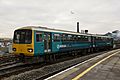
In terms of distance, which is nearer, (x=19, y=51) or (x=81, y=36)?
(x=19, y=51)

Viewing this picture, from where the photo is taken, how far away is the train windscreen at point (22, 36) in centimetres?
1418

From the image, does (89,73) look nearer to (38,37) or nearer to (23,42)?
(38,37)

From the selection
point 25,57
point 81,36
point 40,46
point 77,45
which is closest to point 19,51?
point 25,57

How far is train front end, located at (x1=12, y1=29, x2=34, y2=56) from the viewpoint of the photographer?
1398cm

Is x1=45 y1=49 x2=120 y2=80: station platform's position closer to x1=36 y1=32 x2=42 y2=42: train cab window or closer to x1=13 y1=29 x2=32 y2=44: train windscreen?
x1=36 y1=32 x2=42 y2=42: train cab window

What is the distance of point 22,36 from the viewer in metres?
14.7

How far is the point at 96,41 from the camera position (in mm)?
31109

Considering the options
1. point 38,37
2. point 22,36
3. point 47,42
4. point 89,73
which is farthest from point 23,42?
point 89,73

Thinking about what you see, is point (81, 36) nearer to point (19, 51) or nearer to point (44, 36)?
point (44, 36)

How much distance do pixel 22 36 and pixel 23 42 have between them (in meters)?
0.54

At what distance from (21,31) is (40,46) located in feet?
6.50

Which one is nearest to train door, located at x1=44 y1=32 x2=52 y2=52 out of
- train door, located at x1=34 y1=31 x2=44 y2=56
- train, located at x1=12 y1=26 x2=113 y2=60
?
train, located at x1=12 y1=26 x2=113 y2=60

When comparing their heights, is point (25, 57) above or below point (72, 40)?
below

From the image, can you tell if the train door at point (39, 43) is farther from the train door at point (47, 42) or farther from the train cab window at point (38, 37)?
the train door at point (47, 42)
